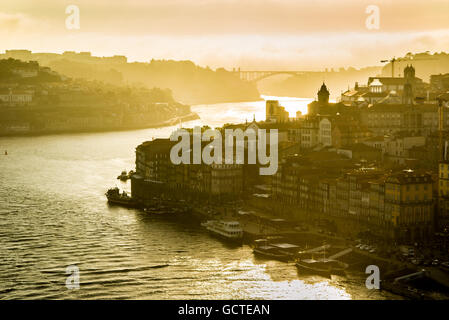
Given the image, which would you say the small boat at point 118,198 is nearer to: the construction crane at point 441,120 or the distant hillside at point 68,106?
the construction crane at point 441,120

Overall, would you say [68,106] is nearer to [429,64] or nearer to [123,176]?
[429,64]

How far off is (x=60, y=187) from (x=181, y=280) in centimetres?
2179

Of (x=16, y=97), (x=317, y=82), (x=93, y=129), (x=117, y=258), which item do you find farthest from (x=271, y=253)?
(x=317, y=82)

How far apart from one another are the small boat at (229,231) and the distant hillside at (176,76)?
13017 centimetres

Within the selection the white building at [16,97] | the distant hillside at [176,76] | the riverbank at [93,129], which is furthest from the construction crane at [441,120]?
the distant hillside at [176,76]

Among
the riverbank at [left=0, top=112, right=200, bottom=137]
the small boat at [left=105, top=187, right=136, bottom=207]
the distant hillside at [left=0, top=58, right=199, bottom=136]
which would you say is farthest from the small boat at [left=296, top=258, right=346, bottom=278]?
the distant hillside at [left=0, top=58, right=199, bottom=136]

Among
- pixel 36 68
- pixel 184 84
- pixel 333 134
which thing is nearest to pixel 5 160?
pixel 333 134

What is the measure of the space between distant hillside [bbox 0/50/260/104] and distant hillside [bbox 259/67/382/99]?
8.39m

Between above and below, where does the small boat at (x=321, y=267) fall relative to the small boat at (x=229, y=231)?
below

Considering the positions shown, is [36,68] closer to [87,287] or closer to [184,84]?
[184,84]

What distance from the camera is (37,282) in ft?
77.3

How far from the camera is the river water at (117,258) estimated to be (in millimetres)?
22562
